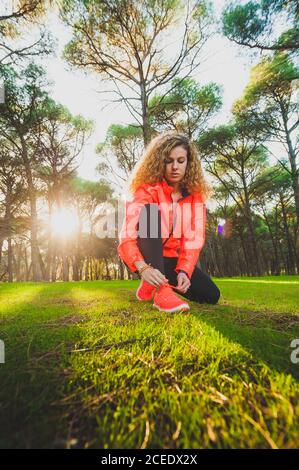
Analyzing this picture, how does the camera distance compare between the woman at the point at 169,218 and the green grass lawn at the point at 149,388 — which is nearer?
the green grass lawn at the point at 149,388

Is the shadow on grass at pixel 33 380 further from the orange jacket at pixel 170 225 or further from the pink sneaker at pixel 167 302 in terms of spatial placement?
the orange jacket at pixel 170 225

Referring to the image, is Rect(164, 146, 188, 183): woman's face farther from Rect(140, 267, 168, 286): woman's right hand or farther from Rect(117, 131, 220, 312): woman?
Rect(140, 267, 168, 286): woman's right hand

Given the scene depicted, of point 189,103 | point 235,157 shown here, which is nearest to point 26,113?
point 189,103

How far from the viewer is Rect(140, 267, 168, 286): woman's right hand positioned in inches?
77.5

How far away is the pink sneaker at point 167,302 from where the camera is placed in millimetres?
2000

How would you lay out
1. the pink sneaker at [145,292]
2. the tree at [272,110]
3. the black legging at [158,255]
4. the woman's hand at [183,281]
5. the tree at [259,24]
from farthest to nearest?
the tree at [272,110] < the tree at [259,24] < the pink sneaker at [145,292] < the black legging at [158,255] < the woman's hand at [183,281]

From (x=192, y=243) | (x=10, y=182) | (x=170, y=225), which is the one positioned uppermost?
(x=10, y=182)

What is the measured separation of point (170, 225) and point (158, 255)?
51 centimetres

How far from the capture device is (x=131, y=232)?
234 cm

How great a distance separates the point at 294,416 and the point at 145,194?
225cm

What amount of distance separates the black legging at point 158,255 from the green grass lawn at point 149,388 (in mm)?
953
